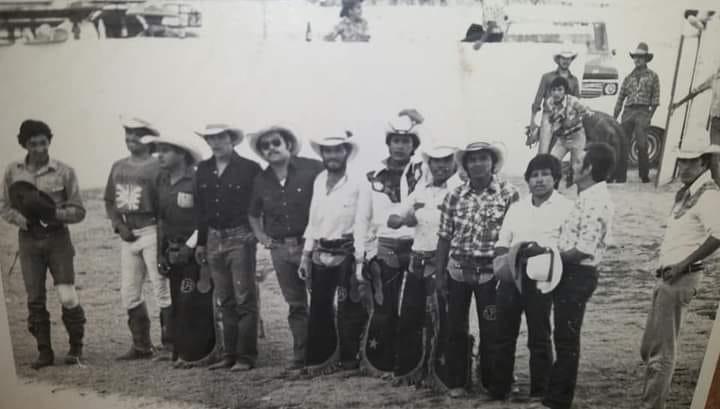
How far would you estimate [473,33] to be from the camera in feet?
3.53

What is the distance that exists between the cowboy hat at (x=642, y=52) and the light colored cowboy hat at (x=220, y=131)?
0.72 m

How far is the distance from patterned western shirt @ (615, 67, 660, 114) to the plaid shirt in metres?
0.26

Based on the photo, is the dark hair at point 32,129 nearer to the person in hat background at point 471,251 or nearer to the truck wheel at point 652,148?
the person in hat background at point 471,251

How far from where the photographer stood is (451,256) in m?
1.23

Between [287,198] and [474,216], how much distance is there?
1.21 ft

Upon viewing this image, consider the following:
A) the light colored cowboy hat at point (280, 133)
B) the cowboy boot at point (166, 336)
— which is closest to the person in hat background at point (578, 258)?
the light colored cowboy hat at point (280, 133)

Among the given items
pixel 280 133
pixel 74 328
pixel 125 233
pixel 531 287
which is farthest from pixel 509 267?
pixel 74 328

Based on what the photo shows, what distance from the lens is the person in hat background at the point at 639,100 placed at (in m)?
1.11

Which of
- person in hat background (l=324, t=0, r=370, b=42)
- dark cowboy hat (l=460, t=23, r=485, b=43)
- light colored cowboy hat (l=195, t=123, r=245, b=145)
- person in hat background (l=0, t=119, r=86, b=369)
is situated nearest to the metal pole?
dark cowboy hat (l=460, t=23, r=485, b=43)

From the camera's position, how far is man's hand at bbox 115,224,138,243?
1217mm

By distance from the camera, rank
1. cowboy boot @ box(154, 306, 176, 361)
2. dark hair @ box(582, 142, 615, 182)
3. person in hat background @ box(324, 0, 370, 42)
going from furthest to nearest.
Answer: cowboy boot @ box(154, 306, 176, 361) → dark hair @ box(582, 142, 615, 182) → person in hat background @ box(324, 0, 370, 42)

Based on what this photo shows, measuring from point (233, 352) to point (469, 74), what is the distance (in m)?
0.74

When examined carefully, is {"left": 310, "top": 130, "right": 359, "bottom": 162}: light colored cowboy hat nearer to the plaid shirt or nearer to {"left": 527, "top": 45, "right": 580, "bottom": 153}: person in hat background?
the plaid shirt

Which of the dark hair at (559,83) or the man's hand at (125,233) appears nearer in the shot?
the dark hair at (559,83)
